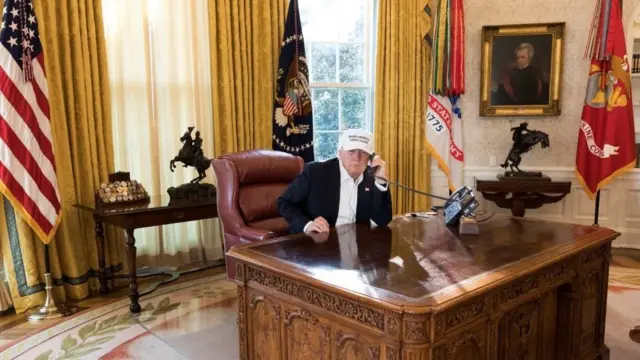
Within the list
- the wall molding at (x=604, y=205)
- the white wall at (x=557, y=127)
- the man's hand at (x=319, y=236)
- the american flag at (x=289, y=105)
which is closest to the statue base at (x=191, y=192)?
the american flag at (x=289, y=105)

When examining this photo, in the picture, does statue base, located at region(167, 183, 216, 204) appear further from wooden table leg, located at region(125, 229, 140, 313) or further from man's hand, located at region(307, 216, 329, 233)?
man's hand, located at region(307, 216, 329, 233)

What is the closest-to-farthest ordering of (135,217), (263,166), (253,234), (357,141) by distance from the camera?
1. (357,141)
2. (253,234)
3. (135,217)
4. (263,166)

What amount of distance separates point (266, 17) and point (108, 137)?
1726mm

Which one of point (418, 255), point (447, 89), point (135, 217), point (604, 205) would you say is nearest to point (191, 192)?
point (135, 217)

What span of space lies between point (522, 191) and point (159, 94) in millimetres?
3369

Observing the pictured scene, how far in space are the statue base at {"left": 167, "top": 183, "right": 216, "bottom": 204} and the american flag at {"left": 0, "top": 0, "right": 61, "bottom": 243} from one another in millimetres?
759

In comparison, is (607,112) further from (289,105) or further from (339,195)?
(339,195)

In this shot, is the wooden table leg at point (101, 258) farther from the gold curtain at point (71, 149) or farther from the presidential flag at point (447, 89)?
the presidential flag at point (447, 89)

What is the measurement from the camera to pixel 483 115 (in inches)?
195

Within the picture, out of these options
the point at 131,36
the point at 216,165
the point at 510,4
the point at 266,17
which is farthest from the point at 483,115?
the point at 131,36

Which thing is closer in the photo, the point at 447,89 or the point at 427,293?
the point at 427,293

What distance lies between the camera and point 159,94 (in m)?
3.92

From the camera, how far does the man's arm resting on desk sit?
2.36m

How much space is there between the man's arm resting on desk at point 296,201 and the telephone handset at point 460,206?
700mm
